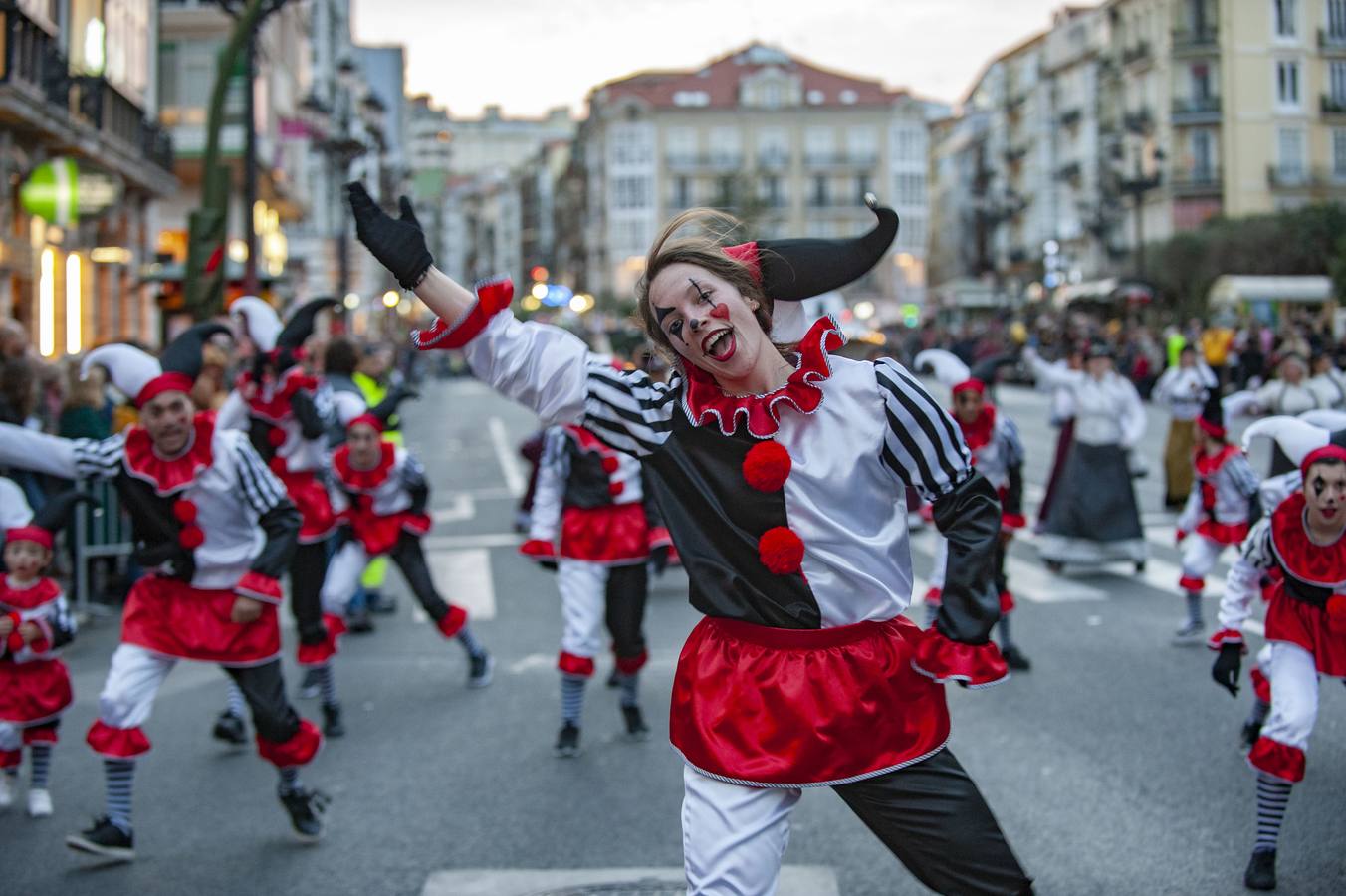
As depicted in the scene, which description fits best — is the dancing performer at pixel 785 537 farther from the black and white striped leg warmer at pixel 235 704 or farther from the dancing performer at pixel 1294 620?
the black and white striped leg warmer at pixel 235 704

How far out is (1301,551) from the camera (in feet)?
18.5

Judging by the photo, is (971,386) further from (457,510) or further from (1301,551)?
(457,510)

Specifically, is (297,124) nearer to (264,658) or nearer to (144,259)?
(144,259)

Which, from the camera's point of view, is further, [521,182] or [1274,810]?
[521,182]

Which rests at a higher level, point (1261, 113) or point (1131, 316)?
point (1261, 113)

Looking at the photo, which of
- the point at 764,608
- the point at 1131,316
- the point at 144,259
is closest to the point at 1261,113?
the point at 1131,316

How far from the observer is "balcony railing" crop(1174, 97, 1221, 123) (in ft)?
165

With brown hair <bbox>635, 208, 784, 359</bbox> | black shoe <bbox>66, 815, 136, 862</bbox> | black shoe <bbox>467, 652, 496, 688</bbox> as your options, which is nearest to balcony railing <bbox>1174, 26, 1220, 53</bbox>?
black shoe <bbox>467, 652, 496, 688</bbox>

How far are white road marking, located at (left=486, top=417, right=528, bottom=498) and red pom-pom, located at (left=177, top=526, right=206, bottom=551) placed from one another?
12985 millimetres

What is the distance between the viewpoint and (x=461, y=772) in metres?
7.22

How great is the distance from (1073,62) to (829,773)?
272 feet

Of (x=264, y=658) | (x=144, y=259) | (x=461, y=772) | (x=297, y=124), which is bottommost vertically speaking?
(x=461, y=772)

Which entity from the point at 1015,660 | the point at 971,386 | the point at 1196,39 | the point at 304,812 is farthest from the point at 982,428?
the point at 1196,39

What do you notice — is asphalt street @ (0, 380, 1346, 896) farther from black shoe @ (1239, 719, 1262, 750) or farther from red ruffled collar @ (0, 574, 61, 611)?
red ruffled collar @ (0, 574, 61, 611)
